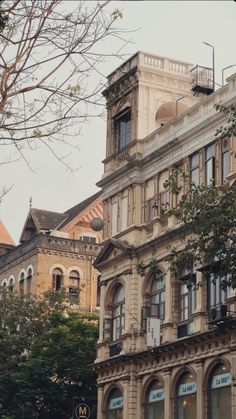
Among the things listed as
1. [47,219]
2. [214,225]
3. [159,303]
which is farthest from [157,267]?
[47,219]

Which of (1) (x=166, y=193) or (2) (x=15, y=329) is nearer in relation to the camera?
(1) (x=166, y=193)

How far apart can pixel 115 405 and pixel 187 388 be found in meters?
5.44

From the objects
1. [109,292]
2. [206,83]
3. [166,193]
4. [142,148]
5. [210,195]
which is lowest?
[210,195]

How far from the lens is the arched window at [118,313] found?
39.2 metres

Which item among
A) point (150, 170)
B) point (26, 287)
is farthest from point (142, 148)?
point (26, 287)

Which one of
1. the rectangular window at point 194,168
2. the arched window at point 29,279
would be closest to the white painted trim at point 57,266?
the arched window at point 29,279

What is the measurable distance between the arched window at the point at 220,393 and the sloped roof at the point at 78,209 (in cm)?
2690

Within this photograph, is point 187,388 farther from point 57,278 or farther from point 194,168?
point 57,278

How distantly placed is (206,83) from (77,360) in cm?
1355

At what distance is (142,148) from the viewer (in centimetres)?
3997

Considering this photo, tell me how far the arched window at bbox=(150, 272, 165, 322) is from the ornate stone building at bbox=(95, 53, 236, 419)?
5cm

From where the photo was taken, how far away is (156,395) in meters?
35.9

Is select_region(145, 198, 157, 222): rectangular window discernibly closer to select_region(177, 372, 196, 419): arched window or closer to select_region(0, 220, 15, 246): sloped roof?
select_region(177, 372, 196, 419): arched window

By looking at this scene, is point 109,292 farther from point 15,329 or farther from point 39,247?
point 39,247
